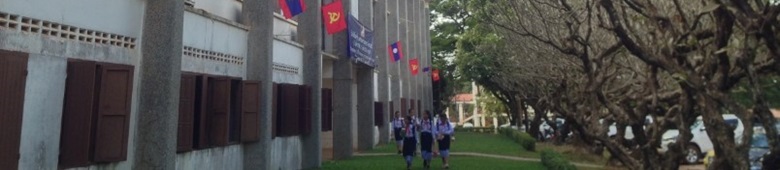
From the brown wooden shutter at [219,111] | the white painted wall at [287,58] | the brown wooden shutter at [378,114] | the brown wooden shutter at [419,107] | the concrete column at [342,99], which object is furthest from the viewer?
the brown wooden shutter at [419,107]

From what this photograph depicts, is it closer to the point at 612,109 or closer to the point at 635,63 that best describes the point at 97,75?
the point at 612,109

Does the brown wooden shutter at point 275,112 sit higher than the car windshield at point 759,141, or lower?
higher

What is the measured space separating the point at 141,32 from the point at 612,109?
781cm

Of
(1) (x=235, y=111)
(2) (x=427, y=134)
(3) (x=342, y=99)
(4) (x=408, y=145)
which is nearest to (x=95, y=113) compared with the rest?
(1) (x=235, y=111)

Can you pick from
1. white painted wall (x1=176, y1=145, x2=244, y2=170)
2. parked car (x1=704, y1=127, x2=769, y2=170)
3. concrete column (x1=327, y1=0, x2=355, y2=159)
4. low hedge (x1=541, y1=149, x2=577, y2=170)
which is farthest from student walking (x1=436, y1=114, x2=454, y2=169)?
parked car (x1=704, y1=127, x2=769, y2=170)

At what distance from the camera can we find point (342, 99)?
1756cm

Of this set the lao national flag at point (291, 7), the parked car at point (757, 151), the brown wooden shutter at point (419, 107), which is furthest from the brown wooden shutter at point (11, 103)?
the brown wooden shutter at point (419, 107)

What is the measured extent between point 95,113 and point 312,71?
788cm

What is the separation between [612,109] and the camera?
10.6 meters

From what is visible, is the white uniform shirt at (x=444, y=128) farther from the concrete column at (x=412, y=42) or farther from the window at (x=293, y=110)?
the concrete column at (x=412, y=42)

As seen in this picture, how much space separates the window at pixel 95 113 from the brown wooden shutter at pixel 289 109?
5461 mm

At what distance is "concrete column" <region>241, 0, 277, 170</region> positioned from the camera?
10.8 meters

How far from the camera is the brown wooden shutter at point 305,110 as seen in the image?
13336 millimetres

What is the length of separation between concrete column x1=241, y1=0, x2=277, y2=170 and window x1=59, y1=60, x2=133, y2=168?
3.94 meters
